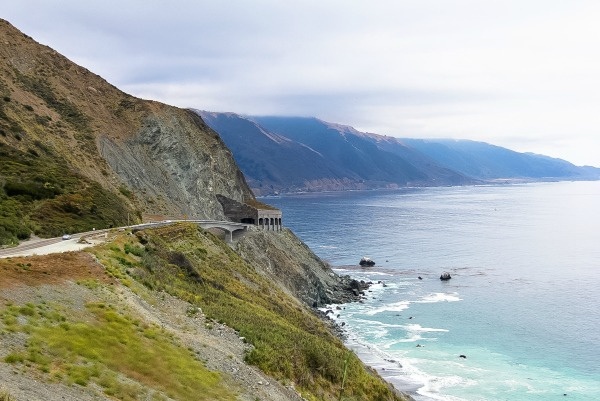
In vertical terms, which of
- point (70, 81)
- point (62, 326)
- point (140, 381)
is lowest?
point (140, 381)

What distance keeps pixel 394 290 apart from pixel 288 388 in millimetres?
78009

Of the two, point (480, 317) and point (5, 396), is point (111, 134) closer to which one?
point (480, 317)

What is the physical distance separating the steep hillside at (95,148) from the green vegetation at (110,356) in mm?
27737

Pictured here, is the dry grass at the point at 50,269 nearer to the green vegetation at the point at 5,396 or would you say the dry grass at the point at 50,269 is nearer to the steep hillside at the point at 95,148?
the green vegetation at the point at 5,396

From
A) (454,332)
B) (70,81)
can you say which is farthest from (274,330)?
(70,81)

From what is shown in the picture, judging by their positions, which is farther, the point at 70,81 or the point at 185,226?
the point at 70,81

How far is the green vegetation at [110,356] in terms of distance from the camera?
18.2 m

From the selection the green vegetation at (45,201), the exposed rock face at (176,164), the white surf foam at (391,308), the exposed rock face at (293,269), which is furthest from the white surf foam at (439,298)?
the green vegetation at (45,201)

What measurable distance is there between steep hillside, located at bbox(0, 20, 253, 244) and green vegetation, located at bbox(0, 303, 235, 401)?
27.7m

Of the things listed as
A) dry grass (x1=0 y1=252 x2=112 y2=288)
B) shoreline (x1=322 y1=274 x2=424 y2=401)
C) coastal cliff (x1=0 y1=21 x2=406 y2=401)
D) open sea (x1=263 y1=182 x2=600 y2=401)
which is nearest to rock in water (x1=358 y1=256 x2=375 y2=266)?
open sea (x1=263 y1=182 x2=600 y2=401)

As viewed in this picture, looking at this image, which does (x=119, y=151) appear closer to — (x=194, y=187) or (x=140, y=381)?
(x=194, y=187)

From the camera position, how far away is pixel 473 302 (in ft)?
298

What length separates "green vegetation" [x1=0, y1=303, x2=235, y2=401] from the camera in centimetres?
1825

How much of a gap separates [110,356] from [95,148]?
237ft
